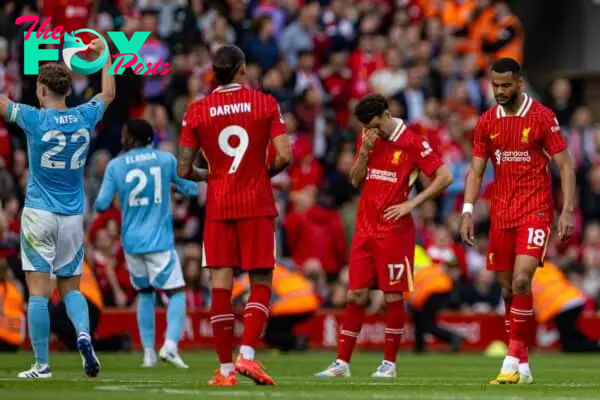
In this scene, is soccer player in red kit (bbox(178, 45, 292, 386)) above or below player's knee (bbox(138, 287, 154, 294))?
above

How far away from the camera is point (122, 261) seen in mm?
21953

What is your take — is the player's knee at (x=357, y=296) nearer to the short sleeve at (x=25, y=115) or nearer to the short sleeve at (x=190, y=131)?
the short sleeve at (x=190, y=131)

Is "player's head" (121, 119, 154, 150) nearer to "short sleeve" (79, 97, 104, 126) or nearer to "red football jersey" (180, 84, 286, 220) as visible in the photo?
"short sleeve" (79, 97, 104, 126)

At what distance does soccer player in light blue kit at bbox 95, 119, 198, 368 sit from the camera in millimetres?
17031

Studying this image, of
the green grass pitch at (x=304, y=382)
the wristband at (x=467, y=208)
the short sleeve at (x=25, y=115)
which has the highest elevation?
the short sleeve at (x=25, y=115)

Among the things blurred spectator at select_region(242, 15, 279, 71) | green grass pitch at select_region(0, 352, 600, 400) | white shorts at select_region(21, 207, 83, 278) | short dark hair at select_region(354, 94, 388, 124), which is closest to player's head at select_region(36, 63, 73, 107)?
white shorts at select_region(21, 207, 83, 278)

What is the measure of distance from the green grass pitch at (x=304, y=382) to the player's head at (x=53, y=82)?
2224mm

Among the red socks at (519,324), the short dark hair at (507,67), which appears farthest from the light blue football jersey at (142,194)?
the red socks at (519,324)

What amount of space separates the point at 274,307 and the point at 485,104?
877cm

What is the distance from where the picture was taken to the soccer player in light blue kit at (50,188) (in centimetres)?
1348

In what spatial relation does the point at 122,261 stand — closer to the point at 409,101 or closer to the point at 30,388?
the point at 409,101

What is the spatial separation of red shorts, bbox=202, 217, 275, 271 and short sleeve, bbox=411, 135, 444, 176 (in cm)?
244

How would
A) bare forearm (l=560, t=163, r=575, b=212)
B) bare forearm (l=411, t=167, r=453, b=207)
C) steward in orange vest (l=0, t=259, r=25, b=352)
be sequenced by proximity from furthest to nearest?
steward in orange vest (l=0, t=259, r=25, b=352) → bare forearm (l=411, t=167, r=453, b=207) → bare forearm (l=560, t=163, r=575, b=212)

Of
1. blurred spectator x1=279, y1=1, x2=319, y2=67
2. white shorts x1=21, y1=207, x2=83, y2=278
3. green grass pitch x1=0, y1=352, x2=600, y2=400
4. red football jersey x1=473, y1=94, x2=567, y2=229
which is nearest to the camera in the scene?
green grass pitch x1=0, y1=352, x2=600, y2=400
